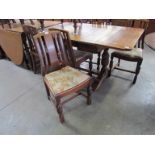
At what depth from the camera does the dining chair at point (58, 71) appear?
5.33ft

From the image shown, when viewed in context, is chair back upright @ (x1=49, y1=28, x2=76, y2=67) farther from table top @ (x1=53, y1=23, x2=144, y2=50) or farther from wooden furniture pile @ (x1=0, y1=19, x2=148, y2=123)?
table top @ (x1=53, y1=23, x2=144, y2=50)

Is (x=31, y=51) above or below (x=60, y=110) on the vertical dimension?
above

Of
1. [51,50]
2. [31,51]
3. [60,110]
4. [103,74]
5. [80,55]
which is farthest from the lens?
[31,51]

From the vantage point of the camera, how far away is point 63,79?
1725 millimetres

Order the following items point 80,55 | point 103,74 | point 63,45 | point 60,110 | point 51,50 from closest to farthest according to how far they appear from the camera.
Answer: point 60,110 → point 51,50 → point 63,45 → point 80,55 → point 103,74

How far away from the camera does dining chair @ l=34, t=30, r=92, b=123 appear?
1.62 meters

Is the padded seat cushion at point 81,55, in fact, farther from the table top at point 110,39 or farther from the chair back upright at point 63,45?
the table top at point 110,39

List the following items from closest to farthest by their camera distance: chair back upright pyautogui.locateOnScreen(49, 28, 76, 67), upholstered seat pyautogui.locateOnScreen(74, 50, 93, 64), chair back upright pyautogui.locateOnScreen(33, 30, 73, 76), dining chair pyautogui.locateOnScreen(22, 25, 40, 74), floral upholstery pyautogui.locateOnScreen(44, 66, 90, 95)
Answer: floral upholstery pyautogui.locateOnScreen(44, 66, 90, 95) → chair back upright pyautogui.locateOnScreen(33, 30, 73, 76) → chair back upright pyautogui.locateOnScreen(49, 28, 76, 67) → upholstered seat pyautogui.locateOnScreen(74, 50, 93, 64) → dining chair pyautogui.locateOnScreen(22, 25, 40, 74)

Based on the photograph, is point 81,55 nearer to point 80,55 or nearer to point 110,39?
point 80,55

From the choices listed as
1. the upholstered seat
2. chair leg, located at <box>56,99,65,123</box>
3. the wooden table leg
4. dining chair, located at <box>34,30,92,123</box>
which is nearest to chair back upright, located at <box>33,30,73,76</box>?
dining chair, located at <box>34,30,92,123</box>

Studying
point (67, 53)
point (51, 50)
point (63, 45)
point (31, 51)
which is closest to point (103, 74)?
point (67, 53)

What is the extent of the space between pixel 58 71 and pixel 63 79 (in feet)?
0.66

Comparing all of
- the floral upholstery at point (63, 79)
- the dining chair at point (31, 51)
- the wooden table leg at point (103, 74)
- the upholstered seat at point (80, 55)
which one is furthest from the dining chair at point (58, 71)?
the dining chair at point (31, 51)
